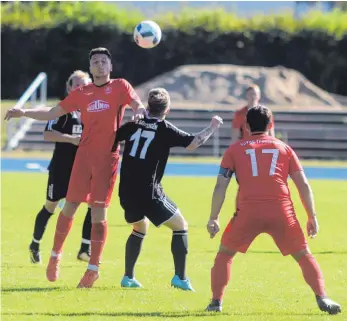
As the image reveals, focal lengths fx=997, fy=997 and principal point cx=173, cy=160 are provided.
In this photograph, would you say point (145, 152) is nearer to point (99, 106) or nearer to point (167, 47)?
point (99, 106)

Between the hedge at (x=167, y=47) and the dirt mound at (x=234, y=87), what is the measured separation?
8.49 ft

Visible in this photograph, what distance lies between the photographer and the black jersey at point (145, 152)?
28.8 feet

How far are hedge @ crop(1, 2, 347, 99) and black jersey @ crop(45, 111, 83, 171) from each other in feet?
84.7

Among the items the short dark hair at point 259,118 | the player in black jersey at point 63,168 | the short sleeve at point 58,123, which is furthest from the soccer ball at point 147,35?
the short dark hair at point 259,118

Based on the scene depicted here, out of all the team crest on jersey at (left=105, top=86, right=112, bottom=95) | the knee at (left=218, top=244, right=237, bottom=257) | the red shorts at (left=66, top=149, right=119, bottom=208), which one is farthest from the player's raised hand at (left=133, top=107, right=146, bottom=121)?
the knee at (left=218, top=244, right=237, bottom=257)

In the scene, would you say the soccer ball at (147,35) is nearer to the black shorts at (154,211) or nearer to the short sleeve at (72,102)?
the short sleeve at (72,102)

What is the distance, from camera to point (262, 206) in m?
7.71

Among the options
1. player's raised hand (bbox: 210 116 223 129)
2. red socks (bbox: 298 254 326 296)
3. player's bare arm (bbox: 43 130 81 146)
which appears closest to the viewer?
red socks (bbox: 298 254 326 296)

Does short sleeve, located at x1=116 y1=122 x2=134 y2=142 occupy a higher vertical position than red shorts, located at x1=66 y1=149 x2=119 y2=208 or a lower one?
higher

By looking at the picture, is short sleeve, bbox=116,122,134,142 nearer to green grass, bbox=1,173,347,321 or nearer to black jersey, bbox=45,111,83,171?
green grass, bbox=1,173,347,321

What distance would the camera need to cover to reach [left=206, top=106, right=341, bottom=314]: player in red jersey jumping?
7.71 m

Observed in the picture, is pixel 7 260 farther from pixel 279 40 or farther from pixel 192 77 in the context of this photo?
pixel 279 40

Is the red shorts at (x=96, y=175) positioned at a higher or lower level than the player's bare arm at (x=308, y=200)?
lower

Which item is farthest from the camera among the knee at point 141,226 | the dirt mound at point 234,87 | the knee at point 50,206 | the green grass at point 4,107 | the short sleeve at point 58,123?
the dirt mound at point 234,87
